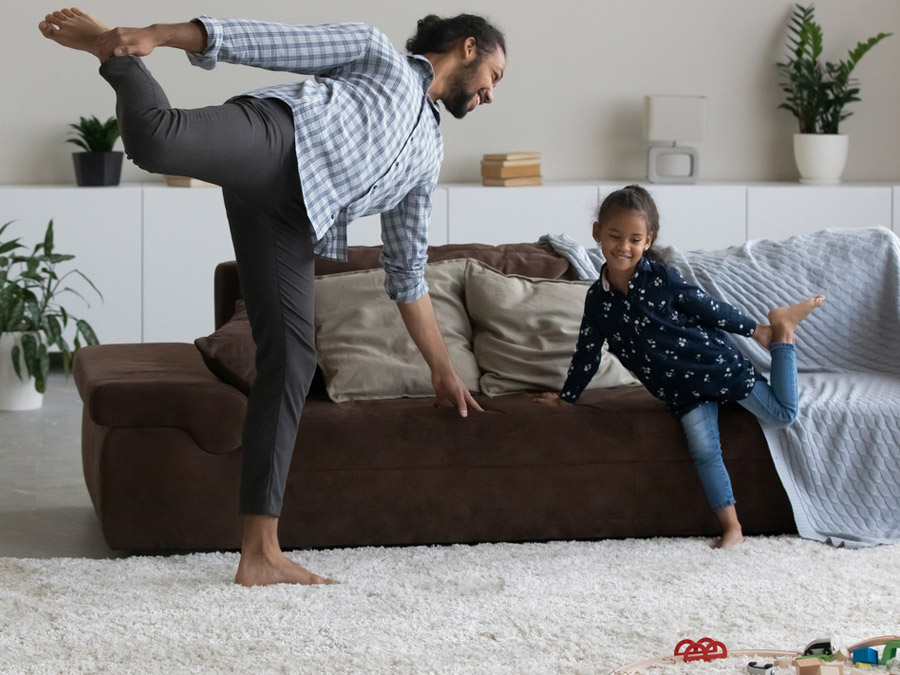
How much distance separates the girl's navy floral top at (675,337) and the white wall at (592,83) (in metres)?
3.22

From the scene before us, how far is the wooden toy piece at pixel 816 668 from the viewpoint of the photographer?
74.0 inches

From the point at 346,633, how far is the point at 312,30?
3.72ft

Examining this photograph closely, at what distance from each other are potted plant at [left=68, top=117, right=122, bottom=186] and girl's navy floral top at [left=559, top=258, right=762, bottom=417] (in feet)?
10.3

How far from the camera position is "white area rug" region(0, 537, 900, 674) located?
208 cm

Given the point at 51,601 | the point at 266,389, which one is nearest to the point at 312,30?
the point at 266,389

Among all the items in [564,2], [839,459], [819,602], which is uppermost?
[564,2]

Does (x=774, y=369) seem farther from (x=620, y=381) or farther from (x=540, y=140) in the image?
(x=540, y=140)

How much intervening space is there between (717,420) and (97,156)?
3440mm

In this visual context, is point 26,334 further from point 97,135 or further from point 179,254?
point 97,135

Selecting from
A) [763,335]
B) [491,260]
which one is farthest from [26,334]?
[763,335]

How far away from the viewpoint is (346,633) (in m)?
2.18

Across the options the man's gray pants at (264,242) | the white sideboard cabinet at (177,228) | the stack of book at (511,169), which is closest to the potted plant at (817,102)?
the white sideboard cabinet at (177,228)

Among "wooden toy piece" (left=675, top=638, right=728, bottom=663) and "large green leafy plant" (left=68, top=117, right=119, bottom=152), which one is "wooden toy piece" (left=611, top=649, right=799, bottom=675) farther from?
"large green leafy plant" (left=68, top=117, right=119, bottom=152)

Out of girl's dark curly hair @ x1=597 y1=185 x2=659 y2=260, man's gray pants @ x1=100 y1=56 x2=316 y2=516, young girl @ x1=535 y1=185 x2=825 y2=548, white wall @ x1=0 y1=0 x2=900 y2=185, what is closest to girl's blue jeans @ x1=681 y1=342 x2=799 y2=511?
young girl @ x1=535 y1=185 x2=825 y2=548
